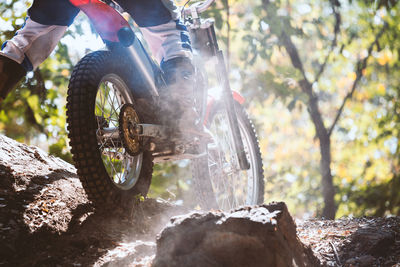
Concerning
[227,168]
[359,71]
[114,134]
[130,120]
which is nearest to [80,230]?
[114,134]

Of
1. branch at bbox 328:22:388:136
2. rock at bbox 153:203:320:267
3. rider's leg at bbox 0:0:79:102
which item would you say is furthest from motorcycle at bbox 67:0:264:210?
branch at bbox 328:22:388:136

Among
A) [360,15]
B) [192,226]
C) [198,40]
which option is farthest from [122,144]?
[360,15]

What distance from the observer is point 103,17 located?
209 centimetres

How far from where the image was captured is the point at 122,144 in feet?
Answer: 6.82

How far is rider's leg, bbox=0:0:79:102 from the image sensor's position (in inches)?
85.2

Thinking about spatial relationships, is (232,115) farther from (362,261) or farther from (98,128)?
(362,261)

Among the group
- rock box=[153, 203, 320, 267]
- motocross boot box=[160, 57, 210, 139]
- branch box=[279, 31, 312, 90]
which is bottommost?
rock box=[153, 203, 320, 267]

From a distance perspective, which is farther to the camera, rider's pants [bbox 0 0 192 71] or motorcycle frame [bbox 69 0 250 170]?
rider's pants [bbox 0 0 192 71]

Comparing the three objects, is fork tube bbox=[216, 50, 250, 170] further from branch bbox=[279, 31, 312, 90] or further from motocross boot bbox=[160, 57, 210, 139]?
branch bbox=[279, 31, 312, 90]

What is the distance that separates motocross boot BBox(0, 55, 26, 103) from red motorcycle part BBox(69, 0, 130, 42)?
0.51m

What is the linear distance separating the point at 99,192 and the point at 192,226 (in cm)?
60

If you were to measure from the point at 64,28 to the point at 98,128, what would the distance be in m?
0.74

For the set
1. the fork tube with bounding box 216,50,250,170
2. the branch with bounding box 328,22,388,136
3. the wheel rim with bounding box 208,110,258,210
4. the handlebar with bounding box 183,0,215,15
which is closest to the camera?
the handlebar with bounding box 183,0,215,15

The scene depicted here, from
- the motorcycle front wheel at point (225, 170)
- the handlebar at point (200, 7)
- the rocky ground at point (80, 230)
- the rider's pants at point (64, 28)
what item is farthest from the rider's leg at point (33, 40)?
the motorcycle front wheel at point (225, 170)
